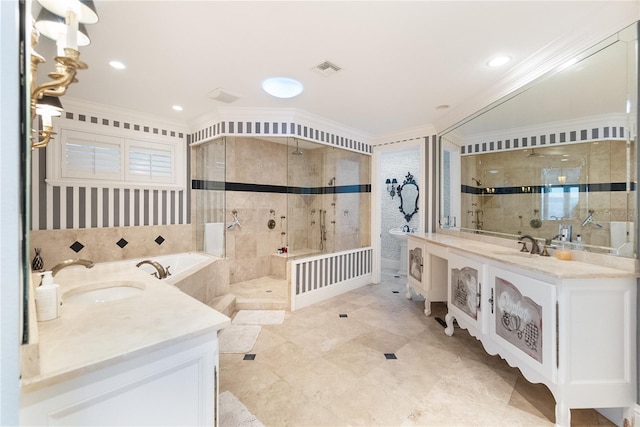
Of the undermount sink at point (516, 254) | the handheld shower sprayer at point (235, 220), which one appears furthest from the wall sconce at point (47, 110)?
the undermount sink at point (516, 254)

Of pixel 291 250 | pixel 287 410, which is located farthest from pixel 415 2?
pixel 291 250

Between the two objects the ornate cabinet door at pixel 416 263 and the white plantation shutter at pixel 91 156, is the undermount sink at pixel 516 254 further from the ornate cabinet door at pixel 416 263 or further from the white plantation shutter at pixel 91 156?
the white plantation shutter at pixel 91 156

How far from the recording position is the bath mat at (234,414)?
1.56m

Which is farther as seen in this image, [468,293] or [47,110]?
[468,293]

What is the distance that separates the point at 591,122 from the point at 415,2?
1572 millimetres

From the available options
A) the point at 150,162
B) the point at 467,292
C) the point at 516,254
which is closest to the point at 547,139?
the point at 516,254

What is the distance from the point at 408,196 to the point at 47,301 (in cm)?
502

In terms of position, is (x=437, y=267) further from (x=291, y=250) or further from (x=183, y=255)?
(x=183, y=255)

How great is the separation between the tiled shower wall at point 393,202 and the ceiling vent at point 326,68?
310cm

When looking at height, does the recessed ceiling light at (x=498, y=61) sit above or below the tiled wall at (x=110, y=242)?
above

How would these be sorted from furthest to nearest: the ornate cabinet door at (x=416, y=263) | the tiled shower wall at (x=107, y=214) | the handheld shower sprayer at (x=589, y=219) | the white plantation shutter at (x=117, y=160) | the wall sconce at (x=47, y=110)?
the ornate cabinet door at (x=416, y=263)
the white plantation shutter at (x=117, y=160)
the tiled shower wall at (x=107, y=214)
the handheld shower sprayer at (x=589, y=219)
the wall sconce at (x=47, y=110)

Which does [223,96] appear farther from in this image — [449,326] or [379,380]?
[449,326]

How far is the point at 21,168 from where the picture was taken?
0.60m

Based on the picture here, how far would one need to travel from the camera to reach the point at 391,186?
17.6ft
